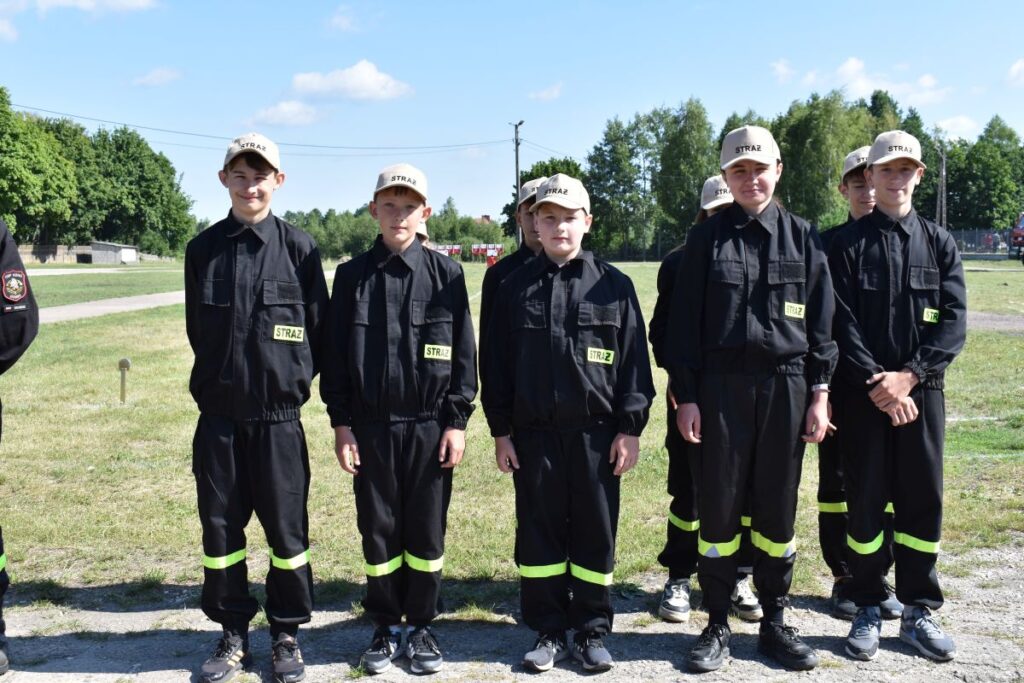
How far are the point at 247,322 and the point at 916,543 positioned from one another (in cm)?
347

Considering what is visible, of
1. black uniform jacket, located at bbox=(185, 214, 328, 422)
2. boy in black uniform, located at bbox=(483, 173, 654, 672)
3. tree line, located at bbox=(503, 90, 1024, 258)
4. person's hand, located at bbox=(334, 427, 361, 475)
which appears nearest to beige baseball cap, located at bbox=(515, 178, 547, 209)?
boy in black uniform, located at bbox=(483, 173, 654, 672)

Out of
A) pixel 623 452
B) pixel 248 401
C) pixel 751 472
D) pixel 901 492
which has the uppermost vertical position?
pixel 248 401

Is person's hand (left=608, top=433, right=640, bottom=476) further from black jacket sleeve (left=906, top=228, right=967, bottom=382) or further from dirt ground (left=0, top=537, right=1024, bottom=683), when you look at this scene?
black jacket sleeve (left=906, top=228, right=967, bottom=382)

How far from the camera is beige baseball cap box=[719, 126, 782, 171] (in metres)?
3.97

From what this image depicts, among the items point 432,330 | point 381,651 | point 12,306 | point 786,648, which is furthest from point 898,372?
point 12,306

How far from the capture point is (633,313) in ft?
13.5

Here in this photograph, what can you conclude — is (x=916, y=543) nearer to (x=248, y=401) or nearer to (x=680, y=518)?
(x=680, y=518)

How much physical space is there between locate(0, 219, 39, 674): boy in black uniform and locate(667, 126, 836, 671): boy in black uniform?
3.26 metres

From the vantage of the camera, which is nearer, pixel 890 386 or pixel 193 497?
pixel 890 386

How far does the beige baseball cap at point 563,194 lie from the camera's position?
4.02 meters

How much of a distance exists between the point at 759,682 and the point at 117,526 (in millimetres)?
4756

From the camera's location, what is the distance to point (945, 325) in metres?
4.13

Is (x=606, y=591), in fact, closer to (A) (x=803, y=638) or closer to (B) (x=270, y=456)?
(A) (x=803, y=638)

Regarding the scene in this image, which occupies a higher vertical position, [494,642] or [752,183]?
[752,183]
